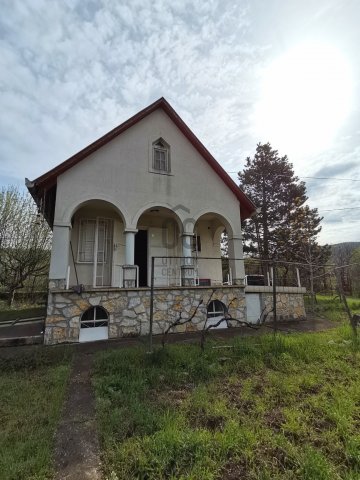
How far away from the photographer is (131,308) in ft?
22.0

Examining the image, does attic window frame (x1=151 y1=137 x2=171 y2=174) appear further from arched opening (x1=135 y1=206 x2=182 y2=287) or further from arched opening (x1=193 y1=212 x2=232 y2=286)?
arched opening (x1=193 y1=212 x2=232 y2=286)

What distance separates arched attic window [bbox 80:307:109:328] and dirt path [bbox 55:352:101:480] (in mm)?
2640

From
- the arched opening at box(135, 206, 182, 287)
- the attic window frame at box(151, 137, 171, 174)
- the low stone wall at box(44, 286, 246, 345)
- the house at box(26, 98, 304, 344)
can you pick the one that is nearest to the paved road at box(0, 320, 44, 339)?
the low stone wall at box(44, 286, 246, 345)

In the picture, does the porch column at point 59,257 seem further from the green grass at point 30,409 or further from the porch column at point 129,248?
the green grass at point 30,409

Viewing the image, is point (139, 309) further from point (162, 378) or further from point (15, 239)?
point (15, 239)

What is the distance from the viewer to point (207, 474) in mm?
2025

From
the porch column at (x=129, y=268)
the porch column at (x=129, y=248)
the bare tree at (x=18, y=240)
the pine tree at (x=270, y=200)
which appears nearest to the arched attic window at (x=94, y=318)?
the porch column at (x=129, y=268)

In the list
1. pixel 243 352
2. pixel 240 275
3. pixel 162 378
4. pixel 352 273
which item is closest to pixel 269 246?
pixel 352 273

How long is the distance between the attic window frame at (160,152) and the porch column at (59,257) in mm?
3469

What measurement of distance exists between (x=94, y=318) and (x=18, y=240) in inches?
452

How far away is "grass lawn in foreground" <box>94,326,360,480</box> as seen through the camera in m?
2.15

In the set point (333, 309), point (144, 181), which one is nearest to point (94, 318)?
point (144, 181)

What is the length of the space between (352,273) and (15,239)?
21.5 metres

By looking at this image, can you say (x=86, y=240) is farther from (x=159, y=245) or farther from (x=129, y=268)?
(x=159, y=245)
